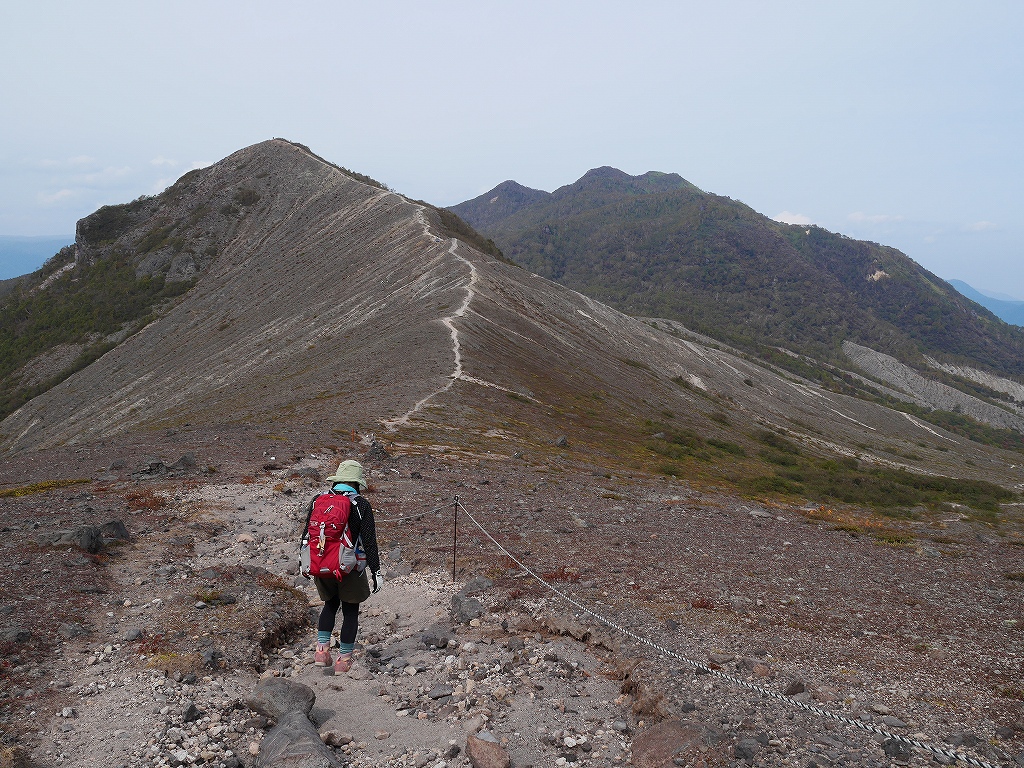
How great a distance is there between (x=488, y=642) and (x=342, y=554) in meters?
2.59

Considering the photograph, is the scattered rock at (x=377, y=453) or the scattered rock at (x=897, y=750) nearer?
the scattered rock at (x=897, y=750)

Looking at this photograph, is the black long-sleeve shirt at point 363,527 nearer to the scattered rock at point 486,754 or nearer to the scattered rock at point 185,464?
the scattered rock at point 486,754

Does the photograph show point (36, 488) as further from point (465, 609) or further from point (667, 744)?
point (667, 744)

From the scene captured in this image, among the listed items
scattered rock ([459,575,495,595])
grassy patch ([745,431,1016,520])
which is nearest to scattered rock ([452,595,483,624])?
scattered rock ([459,575,495,595])

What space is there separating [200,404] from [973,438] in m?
156

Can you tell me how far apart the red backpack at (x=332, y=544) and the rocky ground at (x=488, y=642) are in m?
1.49

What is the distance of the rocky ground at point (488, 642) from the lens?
641 centimetres

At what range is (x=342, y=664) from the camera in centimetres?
806

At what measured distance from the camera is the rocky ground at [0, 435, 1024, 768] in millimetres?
6406

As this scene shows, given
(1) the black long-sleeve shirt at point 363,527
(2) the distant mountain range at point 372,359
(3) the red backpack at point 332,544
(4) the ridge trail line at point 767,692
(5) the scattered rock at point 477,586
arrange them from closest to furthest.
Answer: (4) the ridge trail line at point 767,692, (3) the red backpack at point 332,544, (1) the black long-sleeve shirt at point 363,527, (5) the scattered rock at point 477,586, (2) the distant mountain range at point 372,359

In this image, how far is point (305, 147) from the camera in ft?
382

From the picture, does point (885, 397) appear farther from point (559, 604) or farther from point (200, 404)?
point (559, 604)

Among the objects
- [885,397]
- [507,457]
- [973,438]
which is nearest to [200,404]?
[507,457]

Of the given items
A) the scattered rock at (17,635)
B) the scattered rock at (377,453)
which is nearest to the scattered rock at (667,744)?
the scattered rock at (17,635)
